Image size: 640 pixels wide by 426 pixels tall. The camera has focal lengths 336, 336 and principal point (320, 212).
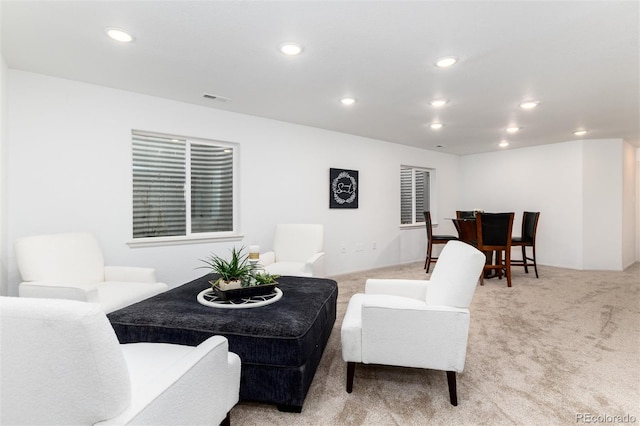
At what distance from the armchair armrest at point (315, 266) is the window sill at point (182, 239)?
111 centimetres

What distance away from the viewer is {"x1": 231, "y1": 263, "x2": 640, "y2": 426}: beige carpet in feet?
5.83

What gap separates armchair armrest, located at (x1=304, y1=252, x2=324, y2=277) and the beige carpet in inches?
18.3

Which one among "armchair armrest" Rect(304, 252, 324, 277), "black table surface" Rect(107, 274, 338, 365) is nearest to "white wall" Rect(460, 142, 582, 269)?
"armchair armrest" Rect(304, 252, 324, 277)

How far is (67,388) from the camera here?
2.84 feet

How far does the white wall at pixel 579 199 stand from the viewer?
18.8ft

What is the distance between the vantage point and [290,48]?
2449 mm

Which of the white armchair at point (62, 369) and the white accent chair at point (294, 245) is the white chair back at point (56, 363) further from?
the white accent chair at point (294, 245)

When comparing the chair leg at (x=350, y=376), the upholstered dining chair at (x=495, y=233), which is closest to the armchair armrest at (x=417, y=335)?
the chair leg at (x=350, y=376)

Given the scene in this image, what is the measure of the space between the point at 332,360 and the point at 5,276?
280cm

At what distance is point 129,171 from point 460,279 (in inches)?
129

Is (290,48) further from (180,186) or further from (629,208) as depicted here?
(629,208)

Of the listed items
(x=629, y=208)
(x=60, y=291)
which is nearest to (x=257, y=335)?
(x=60, y=291)

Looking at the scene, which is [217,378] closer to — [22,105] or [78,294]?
[78,294]

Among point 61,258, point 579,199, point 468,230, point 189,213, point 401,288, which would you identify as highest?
point 579,199
